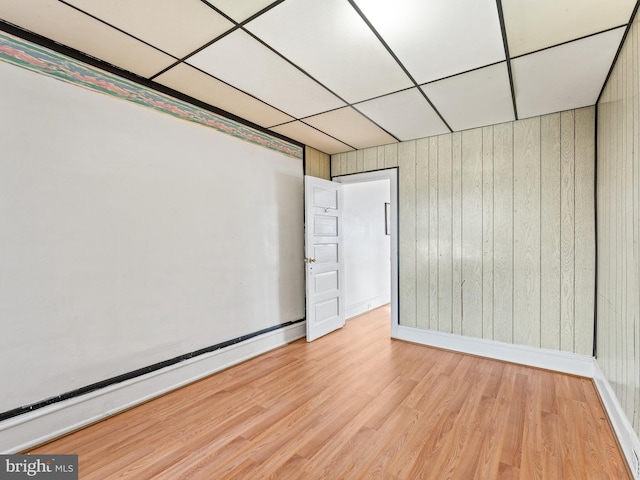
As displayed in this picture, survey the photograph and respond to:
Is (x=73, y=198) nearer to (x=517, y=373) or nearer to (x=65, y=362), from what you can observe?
(x=65, y=362)

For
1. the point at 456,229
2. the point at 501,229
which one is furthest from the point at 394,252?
the point at 501,229

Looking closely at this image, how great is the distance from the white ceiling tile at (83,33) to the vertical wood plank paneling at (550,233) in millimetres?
3390

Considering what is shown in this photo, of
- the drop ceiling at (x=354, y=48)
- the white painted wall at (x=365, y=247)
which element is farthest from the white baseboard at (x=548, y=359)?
the drop ceiling at (x=354, y=48)

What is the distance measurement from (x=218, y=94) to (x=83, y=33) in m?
0.95

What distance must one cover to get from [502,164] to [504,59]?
1.41 metres

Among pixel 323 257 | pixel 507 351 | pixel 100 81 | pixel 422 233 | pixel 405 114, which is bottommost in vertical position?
pixel 507 351

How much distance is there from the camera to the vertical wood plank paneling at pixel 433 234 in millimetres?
3633

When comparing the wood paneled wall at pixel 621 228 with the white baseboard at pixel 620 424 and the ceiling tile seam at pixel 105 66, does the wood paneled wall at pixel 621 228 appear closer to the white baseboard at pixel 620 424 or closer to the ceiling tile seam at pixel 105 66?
the white baseboard at pixel 620 424

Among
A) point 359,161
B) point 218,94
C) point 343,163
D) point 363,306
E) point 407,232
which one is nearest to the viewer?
point 218,94

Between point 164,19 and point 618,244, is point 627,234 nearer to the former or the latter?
point 618,244

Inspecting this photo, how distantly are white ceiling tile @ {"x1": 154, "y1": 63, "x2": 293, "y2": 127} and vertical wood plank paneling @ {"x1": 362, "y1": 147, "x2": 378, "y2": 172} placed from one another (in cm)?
137

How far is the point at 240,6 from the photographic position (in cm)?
162

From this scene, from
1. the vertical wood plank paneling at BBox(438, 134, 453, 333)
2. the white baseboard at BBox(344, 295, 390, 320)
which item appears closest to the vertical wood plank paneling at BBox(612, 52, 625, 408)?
the vertical wood plank paneling at BBox(438, 134, 453, 333)

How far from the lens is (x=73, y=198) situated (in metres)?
2.01
